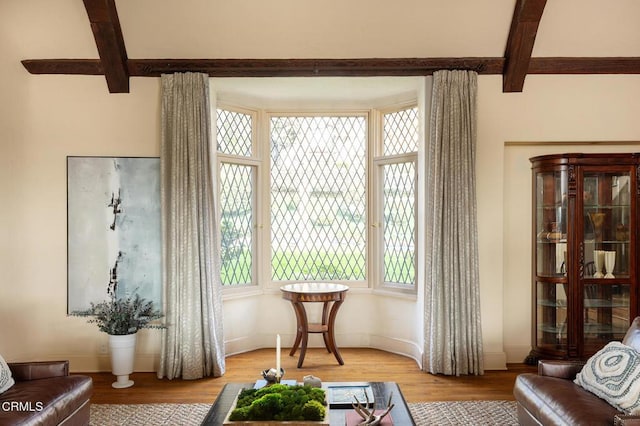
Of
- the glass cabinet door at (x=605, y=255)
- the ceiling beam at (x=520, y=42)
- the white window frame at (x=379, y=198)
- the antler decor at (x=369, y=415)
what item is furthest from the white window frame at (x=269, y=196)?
the antler decor at (x=369, y=415)

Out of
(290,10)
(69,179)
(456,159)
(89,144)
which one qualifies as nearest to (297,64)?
(290,10)

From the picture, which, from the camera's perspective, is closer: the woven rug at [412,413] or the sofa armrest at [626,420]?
the sofa armrest at [626,420]

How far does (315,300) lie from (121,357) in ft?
5.52

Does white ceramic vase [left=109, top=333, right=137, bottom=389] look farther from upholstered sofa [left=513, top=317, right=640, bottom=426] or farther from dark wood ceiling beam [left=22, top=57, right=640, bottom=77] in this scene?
upholstered sofa [left=513, top=317, right=640, bottom=426]

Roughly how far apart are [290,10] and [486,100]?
1908mm

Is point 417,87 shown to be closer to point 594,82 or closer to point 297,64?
point 297,64

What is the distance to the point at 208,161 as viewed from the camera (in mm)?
4535

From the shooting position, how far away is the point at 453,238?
447 cm

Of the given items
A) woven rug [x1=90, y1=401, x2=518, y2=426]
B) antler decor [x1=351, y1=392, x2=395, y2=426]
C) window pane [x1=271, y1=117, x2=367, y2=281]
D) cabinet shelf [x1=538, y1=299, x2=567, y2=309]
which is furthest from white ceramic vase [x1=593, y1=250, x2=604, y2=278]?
antler decor [x1=351, y1=392, x2=395, y2=426]

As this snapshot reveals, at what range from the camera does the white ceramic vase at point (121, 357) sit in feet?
13.8

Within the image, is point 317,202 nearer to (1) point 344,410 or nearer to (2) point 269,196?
(2) point 269,196

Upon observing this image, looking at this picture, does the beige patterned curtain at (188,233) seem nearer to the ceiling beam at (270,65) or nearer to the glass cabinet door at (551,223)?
the ceiling beam at (270,65)

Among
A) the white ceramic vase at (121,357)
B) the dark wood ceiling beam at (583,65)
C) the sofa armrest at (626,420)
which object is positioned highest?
Answer: the dark wood ceiling beam at (583,65)

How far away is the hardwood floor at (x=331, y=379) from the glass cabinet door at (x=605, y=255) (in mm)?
723
